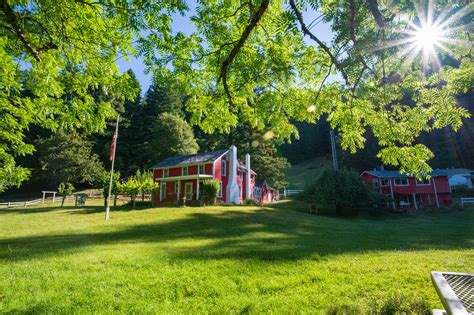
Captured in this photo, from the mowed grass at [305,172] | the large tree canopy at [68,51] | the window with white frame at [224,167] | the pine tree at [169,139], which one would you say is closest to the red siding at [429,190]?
the window with white frame at [224,167]

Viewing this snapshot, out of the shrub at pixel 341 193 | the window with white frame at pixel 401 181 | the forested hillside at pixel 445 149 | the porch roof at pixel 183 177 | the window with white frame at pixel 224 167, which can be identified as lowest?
the shrub at pixel 341 193

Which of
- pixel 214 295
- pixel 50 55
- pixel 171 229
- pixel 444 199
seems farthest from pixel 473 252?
pixel 444 199

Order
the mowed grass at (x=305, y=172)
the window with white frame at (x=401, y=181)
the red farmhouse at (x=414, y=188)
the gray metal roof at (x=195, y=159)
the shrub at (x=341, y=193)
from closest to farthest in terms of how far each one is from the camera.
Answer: the shrub at (x=341, y=193)
the gray metal roof at (x=195, y=159)
the red farmhouse at (x=414, y=188)
the window with white frame at (x=401, y=181)
the mowed grass at (x=305, y=172)

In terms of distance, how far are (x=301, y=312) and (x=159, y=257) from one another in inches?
185

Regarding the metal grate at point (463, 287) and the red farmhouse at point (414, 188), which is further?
the red farmhouse at point (414, 188)

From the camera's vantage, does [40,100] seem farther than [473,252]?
No

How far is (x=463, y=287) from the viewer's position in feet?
8.95

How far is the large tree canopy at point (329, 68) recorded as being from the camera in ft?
15.9

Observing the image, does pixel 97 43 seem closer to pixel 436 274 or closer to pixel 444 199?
pixel 436 274

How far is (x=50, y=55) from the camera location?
14.7 feet

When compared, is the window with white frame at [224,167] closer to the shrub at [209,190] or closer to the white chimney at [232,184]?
the white chimney at [232,184]

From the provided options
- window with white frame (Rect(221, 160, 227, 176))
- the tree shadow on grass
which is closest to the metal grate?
the tree shadow on grass

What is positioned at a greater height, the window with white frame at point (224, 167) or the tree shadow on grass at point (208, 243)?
the window with white frame at point (224, 167)

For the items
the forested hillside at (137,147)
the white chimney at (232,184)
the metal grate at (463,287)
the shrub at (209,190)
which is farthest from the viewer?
the forested hillside at (137,147)
